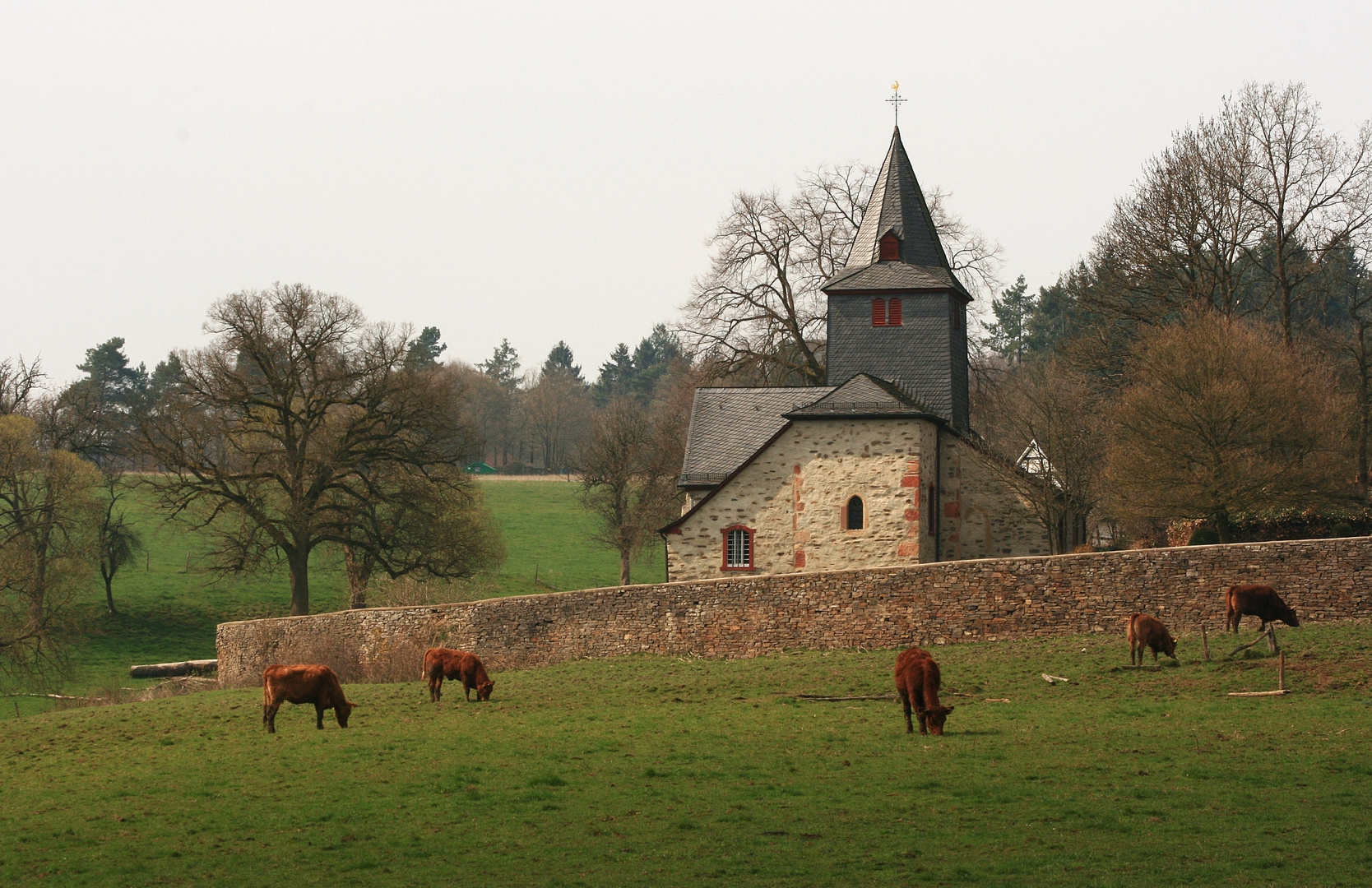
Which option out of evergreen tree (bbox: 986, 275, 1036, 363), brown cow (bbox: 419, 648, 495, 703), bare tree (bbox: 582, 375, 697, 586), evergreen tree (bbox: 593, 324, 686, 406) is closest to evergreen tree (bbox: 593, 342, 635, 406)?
evergreen tree (bbox: 593, 324, 686, 406)

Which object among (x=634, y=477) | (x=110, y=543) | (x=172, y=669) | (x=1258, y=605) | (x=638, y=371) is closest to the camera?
(x=1258, y=605)

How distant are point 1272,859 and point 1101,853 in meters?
1.31

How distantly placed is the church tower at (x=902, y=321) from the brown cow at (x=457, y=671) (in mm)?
18266

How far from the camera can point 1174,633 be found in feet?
79.8

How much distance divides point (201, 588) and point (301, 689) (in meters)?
Result: 35.2

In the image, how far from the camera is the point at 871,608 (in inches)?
1037

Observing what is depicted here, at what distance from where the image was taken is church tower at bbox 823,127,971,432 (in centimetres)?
3712

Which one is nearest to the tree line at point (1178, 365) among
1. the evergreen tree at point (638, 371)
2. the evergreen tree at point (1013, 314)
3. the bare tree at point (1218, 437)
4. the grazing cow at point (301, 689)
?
the bare tree at point (1218, 437)

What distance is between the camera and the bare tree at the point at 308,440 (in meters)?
39.9

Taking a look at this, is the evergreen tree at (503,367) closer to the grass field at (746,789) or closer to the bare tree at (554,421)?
the bare tree at (554,421)

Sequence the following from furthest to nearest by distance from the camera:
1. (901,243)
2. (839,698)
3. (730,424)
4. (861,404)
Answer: (901,243), (730,424), (861,404), (839,698)

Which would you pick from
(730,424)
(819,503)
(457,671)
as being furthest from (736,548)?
(457,671)

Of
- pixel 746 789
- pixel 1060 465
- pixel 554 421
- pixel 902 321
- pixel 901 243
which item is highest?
pixel 554 421

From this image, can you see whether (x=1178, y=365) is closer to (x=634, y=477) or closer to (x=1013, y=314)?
(x=634, y=477)
